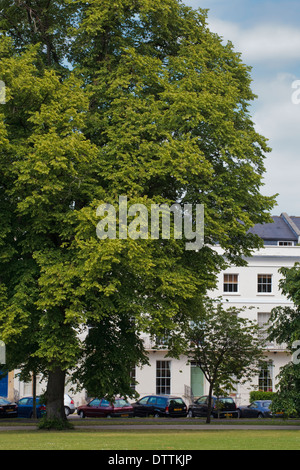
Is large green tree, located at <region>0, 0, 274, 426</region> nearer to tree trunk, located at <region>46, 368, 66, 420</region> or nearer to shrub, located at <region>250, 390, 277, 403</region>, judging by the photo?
tree trunk, located at <region>46, 368, 66, 420</region>

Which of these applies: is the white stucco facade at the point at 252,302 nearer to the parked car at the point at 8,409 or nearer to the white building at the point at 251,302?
the white building at the point at 251,302

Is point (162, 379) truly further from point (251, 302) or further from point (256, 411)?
point (256, 411)

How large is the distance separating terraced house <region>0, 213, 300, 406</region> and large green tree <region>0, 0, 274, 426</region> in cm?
2622

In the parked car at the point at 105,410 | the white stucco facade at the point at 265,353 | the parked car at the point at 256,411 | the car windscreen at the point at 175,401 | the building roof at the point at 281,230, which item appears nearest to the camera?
the parked car at the point at 105,410

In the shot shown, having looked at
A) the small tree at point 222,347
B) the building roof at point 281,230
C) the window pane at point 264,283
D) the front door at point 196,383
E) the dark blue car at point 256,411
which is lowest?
the dark blue car at point 256,411

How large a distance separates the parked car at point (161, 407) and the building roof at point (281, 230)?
21810mm

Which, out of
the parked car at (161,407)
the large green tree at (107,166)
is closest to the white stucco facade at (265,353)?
the parked car at (161,407)

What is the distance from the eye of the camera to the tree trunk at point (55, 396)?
28.4 m

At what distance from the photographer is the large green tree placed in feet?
80.2

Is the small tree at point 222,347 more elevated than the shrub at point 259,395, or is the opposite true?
the small tree at point 222,347

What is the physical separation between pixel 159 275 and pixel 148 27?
1142cm

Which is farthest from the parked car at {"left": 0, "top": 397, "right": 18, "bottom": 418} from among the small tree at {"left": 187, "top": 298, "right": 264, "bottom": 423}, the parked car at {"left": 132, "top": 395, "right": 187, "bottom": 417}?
the small tree at {"left": 187, "top": 298, "right": 264, "bottom": 423}
